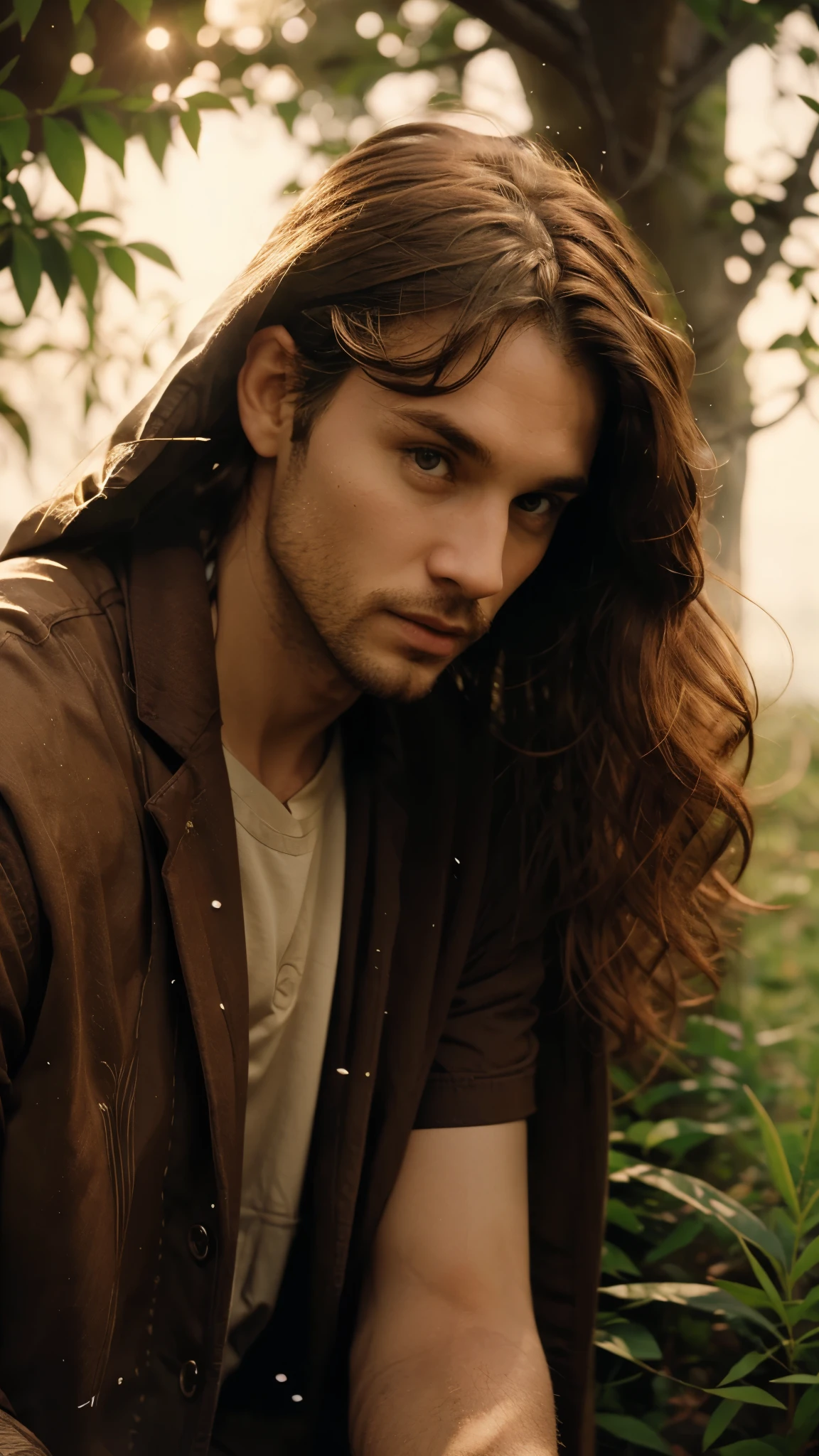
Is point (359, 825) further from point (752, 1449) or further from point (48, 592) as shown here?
point (752, 1449)

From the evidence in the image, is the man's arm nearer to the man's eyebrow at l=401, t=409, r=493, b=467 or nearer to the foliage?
the foliage

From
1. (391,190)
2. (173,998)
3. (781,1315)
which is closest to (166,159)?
(391,190)

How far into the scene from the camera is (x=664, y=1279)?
2.33 m

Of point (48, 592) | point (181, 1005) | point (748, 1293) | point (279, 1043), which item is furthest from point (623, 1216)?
point (48, 592)

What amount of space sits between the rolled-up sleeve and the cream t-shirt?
24 centimetres

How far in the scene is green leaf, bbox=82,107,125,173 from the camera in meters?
1.97

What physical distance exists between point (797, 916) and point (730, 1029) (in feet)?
5.25

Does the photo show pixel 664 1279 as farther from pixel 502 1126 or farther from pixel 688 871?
pixel 688 871

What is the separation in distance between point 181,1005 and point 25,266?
1274 mm

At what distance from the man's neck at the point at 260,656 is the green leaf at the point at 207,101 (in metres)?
0.72

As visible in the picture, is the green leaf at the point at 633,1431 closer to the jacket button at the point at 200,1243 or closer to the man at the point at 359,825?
the man at the point at 359,825

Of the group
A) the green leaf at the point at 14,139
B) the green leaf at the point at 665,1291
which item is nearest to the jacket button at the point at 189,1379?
the green leaf at the point at 665,1291

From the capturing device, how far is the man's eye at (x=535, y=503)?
187 cm

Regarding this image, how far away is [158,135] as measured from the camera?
6.99 feet
